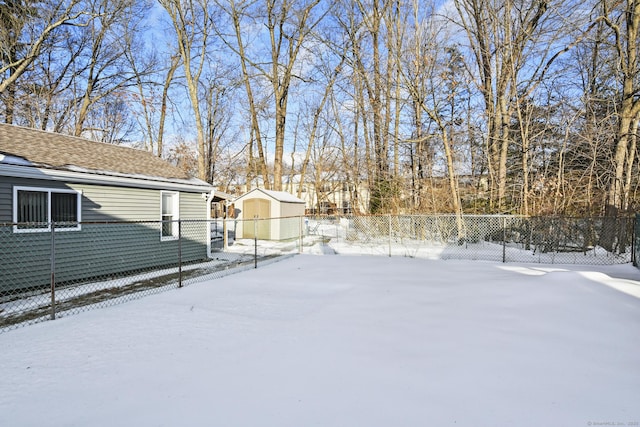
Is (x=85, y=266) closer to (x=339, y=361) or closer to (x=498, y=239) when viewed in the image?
(x=339, y=361)

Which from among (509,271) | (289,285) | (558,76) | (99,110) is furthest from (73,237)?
(99,110)

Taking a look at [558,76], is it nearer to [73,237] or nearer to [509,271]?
[509,271]

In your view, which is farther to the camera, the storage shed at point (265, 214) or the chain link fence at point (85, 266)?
the storage shed at point (265, 214)

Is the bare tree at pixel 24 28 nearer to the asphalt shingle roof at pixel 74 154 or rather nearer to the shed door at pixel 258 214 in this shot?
the asphalt shingle roof at pixel 74 154

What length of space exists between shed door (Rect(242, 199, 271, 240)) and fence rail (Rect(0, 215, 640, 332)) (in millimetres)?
1394

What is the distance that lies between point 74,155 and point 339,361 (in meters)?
8.41

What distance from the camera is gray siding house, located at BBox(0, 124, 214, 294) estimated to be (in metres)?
6.36

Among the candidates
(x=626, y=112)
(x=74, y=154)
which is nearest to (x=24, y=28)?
(x=74, y=154)

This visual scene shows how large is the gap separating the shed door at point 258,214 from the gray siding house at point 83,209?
5.38m

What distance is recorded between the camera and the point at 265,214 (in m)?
16.2

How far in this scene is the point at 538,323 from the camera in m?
3.97

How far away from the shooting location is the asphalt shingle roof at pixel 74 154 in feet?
22.9

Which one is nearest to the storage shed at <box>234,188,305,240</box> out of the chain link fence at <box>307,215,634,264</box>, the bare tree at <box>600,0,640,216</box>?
the chain link fence at <box>307,215,634,264</box>

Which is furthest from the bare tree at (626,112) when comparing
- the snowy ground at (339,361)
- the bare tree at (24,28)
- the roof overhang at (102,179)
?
the bare tree at (24,28)
